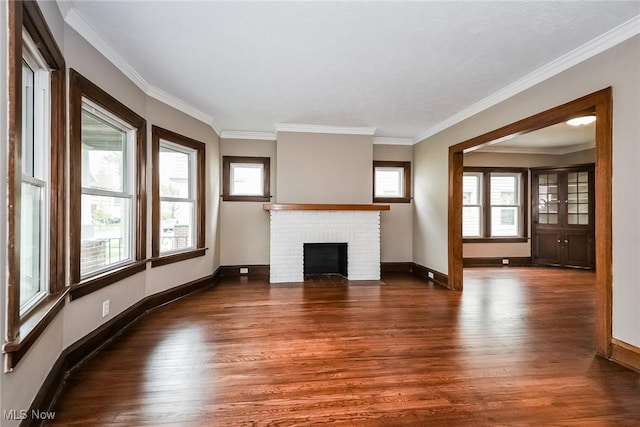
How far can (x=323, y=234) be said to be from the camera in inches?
204

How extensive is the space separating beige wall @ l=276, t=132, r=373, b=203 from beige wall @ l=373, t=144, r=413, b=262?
2.17ft

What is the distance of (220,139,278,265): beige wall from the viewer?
5516 millimetres

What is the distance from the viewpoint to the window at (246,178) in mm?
5512

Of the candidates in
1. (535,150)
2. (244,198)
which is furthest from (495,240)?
(244,198)

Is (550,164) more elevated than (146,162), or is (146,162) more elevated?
(550,164)

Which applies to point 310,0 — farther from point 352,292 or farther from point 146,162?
point 352,292

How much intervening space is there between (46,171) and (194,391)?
174 cm

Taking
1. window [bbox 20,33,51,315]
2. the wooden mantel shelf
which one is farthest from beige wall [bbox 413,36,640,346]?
window [bbox 20,33,51,315]

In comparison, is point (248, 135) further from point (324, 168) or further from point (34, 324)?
point (34, 324)

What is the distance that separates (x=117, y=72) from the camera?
2.85m

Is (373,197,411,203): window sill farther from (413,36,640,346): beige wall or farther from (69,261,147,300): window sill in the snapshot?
(69,261,147,300): window sill

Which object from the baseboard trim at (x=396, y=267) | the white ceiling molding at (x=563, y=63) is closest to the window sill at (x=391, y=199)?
the baseboard trim at (x=396, y=267)

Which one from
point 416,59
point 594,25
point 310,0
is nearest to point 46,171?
point 310,0

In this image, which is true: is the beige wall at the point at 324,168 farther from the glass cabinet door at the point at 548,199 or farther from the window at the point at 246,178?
the glass cabinet door at the point at 548,199
